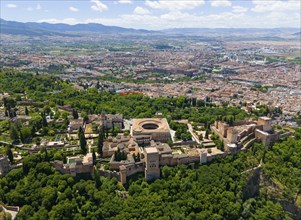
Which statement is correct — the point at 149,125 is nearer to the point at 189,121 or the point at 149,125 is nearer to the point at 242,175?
the point at 189,121

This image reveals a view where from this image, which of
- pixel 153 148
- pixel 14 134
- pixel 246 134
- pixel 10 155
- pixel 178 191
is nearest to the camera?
pixel 178 191

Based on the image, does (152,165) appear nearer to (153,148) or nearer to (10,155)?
(153,148)

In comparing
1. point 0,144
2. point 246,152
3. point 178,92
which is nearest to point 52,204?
point 0,144

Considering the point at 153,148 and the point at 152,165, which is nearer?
the point at 152,165

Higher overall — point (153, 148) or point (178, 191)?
point (153, 148)

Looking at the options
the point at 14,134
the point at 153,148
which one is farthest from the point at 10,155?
the point at 153,148

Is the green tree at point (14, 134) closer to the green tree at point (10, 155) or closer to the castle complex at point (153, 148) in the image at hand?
the green tree at point (10, 155)

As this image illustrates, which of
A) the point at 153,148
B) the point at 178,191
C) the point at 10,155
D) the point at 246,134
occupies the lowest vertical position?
the point at 178,191
